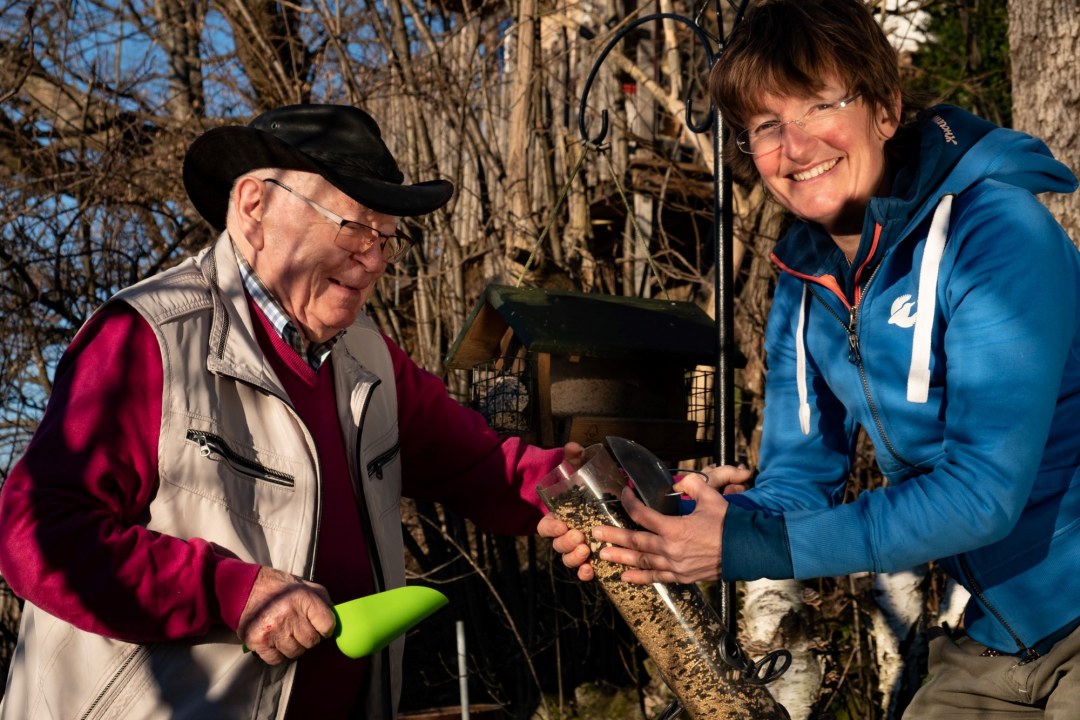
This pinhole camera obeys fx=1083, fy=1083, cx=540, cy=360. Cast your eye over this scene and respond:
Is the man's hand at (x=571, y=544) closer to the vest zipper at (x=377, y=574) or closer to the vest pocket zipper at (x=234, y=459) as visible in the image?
the vest zipper at (x=377, y=574)

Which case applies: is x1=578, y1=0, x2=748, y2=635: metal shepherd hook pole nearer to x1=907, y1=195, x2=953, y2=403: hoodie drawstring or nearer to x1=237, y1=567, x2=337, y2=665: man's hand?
x1=907, y1=195, x2=953, y2=403: hoodie drawstring

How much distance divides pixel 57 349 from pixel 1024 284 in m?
5.78

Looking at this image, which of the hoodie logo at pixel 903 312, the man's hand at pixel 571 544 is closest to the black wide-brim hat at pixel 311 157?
the man's hand at pixel 571 544

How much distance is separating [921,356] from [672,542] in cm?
59

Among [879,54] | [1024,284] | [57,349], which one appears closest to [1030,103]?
[879,54]

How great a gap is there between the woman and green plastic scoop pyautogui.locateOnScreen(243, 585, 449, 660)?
0.38 meters

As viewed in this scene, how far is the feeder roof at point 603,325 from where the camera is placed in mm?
3297

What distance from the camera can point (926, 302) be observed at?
2.02 metres

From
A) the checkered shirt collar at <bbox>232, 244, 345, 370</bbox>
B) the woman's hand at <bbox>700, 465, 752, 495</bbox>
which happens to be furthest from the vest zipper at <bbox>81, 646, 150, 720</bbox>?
the woman's hand at <bbox>700, 465, 752, 495</bbox>

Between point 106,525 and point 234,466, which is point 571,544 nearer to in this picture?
point 234,466

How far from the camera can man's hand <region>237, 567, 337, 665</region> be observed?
2158 millimetres

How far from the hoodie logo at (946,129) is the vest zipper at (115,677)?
75.6 inches

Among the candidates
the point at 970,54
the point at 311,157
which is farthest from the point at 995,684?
the point at 970,54

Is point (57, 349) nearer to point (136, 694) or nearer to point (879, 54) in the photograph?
point (136, 694)
